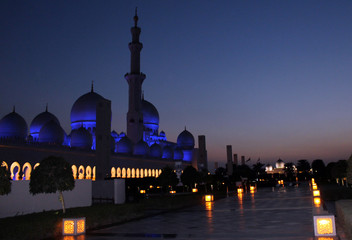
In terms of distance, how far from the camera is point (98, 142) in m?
→ 32.2

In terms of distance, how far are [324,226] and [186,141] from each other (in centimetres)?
7294

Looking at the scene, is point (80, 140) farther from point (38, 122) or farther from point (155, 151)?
point (155, 151)

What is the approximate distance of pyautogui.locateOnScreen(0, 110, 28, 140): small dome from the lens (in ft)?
163

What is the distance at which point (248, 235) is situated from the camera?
11.8 meters

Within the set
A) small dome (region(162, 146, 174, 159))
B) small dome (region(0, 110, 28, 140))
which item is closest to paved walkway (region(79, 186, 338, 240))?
small dome (region(0, 110, 28, 140))

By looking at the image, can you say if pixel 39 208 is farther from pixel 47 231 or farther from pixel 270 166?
pixel 270 166

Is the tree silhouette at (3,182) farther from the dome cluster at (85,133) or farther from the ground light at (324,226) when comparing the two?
the dome cluster at (85,133)

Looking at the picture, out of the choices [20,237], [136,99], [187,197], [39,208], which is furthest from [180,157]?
[20,237]

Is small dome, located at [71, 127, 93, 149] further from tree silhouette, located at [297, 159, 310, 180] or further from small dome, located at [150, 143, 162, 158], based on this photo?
tree silhouette, located at [297, 159, 310, 180]

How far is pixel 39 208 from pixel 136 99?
144 ft

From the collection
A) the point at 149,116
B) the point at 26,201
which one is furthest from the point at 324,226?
A: the point at 149,116

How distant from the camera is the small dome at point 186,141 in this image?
8357cm

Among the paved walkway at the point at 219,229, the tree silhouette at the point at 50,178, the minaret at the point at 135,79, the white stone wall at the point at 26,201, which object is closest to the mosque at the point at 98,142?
the minaret at the point at 135,79

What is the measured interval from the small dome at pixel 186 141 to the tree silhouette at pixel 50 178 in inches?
2705
